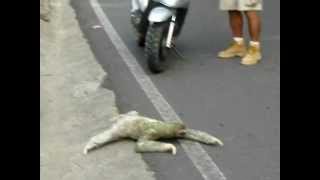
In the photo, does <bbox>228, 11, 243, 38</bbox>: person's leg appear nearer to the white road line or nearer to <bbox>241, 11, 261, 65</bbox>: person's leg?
<bbox>241, 11, 261, 65</bbox>: person's leg

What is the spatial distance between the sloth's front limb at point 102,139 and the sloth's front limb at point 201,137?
58 cm

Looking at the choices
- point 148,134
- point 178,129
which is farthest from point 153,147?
point 178,129

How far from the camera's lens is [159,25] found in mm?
8016

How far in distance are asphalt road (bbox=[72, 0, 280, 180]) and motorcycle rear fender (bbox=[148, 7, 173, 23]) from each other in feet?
1.96

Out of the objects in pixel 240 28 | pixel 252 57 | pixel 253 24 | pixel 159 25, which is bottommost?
pixel 252 57

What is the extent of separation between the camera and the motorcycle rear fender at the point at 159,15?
8.00 meters

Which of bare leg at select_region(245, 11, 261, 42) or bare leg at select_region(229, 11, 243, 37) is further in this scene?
bare leg at select_region(229, 11, 243, 37)

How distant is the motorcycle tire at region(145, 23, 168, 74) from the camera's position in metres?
7.92

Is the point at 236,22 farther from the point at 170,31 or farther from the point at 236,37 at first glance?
the point at 170,31

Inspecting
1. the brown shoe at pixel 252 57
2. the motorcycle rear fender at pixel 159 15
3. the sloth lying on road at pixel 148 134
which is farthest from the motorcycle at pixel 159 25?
the sloth lying on road at pixel 148 134

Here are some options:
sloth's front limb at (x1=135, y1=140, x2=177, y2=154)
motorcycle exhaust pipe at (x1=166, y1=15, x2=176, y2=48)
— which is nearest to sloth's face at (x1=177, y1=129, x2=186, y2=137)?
sloth's front limb at (x1=135, y1=140, x2=177, y2=154)

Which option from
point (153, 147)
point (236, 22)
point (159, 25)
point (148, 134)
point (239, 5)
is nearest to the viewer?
point (153, 147)

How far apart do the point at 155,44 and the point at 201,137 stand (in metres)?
2.19

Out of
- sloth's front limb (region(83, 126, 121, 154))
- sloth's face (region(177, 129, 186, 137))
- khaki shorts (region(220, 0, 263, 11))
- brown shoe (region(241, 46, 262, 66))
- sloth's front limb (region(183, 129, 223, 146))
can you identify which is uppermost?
khaki shorts (region(220, 0, 263, 11))
